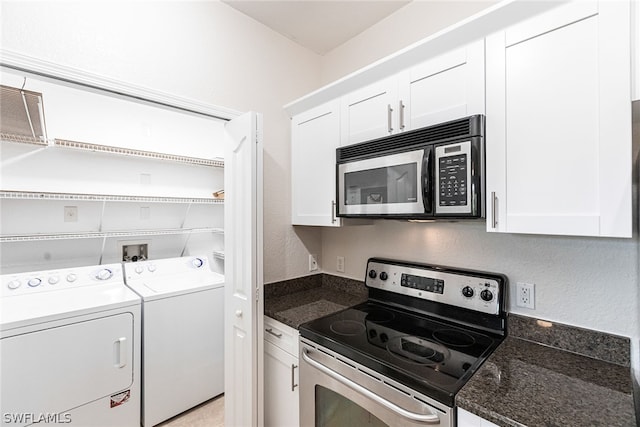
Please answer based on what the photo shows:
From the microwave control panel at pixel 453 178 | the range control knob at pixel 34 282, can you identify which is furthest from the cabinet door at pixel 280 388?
the range control knob at pixel 34 282

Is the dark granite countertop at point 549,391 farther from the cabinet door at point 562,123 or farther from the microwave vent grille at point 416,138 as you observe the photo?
the microwave vent grille at point 416,138

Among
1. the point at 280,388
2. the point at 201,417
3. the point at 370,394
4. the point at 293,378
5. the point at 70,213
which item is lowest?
the point at 201,417

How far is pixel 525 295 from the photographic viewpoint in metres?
1.31

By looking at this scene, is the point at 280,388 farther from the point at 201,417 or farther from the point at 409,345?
the point at 201,417

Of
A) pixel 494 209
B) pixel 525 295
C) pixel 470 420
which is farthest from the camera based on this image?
pixel 525 295

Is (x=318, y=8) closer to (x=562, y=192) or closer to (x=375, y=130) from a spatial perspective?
(x=375, y=130)

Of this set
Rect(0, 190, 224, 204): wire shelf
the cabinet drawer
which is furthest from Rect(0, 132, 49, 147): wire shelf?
the cabinet drawer

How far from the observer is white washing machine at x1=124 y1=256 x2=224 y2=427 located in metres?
2.06

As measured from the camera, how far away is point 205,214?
325cm

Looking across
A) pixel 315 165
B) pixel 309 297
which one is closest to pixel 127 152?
pixel 315 165

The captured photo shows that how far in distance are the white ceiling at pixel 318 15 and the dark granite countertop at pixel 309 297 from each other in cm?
177

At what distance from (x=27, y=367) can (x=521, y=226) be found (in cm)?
258

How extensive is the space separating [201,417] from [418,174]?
7.87ft

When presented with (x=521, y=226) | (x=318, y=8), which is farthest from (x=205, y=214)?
(x=521, y=226)
